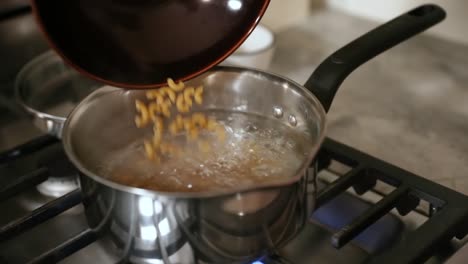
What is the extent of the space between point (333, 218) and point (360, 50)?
16 cm

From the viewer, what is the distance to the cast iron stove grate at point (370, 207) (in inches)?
19.5

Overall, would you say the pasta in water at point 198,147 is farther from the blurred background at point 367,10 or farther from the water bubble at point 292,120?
the blurred background at point 367,10

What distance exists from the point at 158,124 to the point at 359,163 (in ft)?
0.63

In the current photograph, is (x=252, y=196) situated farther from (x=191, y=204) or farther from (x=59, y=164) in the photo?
(x=59, y=164)

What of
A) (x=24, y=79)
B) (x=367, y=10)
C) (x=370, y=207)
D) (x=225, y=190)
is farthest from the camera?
(x=367, y=10)

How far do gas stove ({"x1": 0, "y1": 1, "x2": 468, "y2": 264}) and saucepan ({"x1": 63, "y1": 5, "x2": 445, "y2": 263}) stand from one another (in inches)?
1.3

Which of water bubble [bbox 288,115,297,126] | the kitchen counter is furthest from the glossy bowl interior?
water bubble [bbox 288,115,297,126]

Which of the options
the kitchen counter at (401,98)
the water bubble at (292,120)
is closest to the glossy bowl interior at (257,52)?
the kitchen counter at (401,98)

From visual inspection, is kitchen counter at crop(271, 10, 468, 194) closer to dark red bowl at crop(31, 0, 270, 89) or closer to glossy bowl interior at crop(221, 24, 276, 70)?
glossy bowl interior at crop(221, 24, 276, 70)

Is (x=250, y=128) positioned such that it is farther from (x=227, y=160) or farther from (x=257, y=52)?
(x=257, y=52)

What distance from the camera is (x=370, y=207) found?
541 millimetres

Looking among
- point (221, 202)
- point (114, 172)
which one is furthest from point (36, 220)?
point (221, 202)

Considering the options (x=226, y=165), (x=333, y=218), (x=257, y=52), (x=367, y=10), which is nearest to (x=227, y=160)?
(x=226, y=165)

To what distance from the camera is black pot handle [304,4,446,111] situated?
0.58 metres
